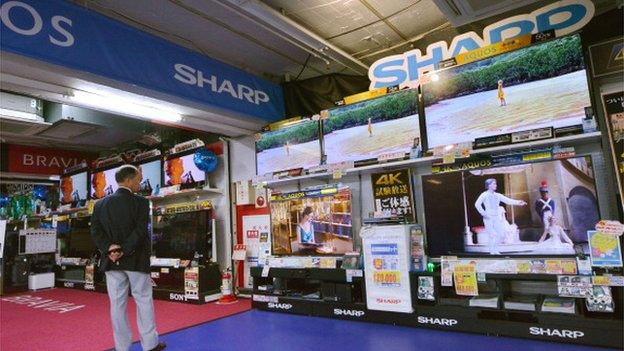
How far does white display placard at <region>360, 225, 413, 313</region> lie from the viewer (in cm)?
348

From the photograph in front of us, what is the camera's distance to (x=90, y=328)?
13.4ft

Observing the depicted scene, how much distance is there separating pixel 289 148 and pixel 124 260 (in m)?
2.28

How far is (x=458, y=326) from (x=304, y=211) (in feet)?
6.57

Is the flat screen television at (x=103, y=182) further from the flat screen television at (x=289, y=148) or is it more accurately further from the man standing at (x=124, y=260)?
the man standing at (x=124, y=260)

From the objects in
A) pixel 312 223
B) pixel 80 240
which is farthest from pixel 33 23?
pixel 80 240

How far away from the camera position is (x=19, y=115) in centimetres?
534

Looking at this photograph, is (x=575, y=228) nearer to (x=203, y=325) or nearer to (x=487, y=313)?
(x=487, y=313)

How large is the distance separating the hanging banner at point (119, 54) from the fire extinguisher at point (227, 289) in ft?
7.15

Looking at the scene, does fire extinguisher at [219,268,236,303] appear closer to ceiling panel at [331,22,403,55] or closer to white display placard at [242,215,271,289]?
white display placard at [242,215,271,289]

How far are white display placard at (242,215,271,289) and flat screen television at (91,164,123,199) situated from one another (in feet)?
10.3

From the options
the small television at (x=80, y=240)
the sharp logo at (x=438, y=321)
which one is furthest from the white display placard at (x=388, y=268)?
the small television at (x=80, y=240)

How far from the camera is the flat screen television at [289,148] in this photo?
14.9ft

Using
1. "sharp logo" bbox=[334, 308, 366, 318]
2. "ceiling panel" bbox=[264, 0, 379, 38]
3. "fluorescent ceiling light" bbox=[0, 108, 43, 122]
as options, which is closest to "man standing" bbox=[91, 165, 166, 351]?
"sharp logo" bbox=[334, 308, 366, 318]

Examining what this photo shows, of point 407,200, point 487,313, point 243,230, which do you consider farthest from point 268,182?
point 487,313
